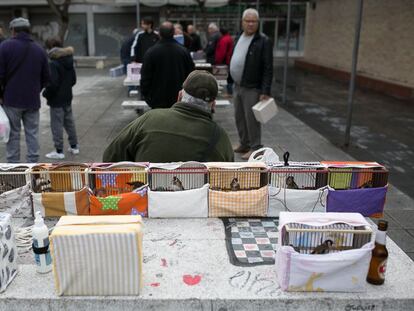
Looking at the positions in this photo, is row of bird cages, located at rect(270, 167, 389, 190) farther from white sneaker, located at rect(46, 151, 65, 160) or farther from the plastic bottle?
white sneaker, located at rect(46, 151, 65, 160)

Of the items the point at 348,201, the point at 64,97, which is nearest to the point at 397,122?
the point at 64,97

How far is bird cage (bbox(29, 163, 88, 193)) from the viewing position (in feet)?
7.97

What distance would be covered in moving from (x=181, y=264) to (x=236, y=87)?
178 inches

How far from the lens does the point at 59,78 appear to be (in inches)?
235

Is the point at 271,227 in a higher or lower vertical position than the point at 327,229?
lower

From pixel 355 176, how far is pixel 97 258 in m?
1.51

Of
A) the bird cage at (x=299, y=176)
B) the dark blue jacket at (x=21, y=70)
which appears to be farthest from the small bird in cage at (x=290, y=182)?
the dark blue jacket at (x=21, y=70)

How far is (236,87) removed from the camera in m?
6.26

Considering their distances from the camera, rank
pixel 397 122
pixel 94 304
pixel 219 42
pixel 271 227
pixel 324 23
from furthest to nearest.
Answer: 1. pixel 324 23
2. pixel 219 42
3. pixel 397 122
4. pixel 271 227
5. pixel 94 304

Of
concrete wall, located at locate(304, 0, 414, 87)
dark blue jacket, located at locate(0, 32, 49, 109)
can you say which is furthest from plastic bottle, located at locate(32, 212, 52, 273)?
concrete wall, located at locate(304, 0, 414, 87)

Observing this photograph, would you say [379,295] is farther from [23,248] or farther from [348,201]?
[23,248]

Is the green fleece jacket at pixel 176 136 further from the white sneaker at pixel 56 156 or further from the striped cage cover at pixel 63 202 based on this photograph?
the white sneaker at pixel 56 156

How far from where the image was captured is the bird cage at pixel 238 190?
7.95 feet

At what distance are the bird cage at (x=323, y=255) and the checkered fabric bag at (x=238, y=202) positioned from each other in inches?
20.8
